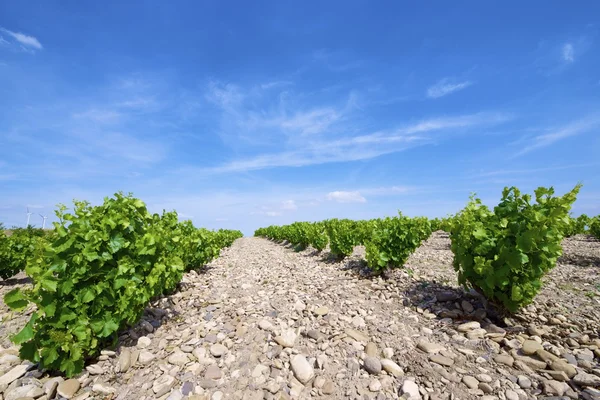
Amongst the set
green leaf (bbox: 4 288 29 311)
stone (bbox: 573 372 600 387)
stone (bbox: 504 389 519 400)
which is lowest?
stone (bbox: 504 389 519 400)

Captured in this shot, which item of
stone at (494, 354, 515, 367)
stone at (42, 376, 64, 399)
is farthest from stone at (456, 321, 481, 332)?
stone at (42, 376, 64, 399)

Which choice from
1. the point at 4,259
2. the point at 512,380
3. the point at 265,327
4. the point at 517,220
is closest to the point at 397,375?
the point at 512,380

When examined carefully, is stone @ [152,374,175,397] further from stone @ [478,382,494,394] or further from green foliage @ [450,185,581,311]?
green foliage @ [450,185,581,311]

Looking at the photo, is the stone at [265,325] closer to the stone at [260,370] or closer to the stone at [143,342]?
the stone at [260,370]

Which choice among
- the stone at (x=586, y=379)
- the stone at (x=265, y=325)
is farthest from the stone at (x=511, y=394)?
the stone at (x=265, y=325)

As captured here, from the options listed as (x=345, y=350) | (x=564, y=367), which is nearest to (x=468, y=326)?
(x=564, y=367)

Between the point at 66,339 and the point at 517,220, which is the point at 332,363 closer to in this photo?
the point at 66,339

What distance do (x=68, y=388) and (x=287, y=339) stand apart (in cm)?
315

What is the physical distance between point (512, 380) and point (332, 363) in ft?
8.17

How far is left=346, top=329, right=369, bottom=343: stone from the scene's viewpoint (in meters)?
5.48

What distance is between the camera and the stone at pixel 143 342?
17.7ft

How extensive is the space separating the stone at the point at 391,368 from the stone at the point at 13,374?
17.3 ft

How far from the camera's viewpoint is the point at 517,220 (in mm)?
6055

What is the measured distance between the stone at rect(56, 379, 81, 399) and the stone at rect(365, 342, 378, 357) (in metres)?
4.26
